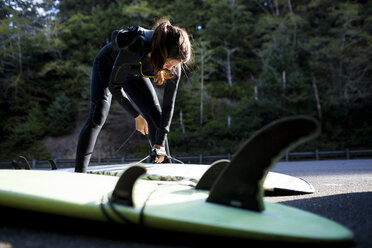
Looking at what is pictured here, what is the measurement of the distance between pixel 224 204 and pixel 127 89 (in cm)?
191

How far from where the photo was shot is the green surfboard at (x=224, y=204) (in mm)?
783

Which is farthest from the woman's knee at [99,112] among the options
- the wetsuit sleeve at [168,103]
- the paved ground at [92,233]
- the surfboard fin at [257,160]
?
the surfboard fin at [257,160]

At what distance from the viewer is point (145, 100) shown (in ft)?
8.60

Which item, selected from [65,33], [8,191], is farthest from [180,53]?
[65,33]

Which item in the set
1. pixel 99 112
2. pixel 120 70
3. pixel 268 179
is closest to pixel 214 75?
pixel 99 112

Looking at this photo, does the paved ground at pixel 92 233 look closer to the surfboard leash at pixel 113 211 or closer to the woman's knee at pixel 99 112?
the surfboard leash at pixel 113 211

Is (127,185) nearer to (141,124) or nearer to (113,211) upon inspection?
(113,211)

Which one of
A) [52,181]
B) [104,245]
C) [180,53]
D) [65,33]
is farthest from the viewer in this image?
[65,33]

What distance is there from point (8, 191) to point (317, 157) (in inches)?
459

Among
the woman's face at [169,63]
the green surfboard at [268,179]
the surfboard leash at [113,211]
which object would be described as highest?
the woman's face at [169,63]

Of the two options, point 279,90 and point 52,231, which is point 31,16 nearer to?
point 279,90

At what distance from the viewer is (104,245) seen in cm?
89

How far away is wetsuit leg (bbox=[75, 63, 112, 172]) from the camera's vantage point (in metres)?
2.28

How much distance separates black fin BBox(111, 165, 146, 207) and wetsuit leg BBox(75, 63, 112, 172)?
1364 mm
